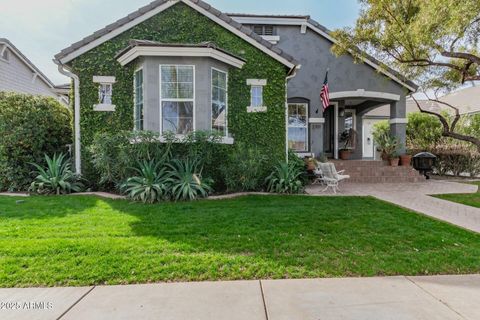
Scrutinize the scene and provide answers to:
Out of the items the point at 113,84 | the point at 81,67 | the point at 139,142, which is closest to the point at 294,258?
the point at 139,142

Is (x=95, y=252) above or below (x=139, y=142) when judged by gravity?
below

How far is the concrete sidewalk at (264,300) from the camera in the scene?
2.74m

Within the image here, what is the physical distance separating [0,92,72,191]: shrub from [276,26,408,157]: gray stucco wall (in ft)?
32.4

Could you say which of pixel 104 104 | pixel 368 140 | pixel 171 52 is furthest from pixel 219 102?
pixel 368 140

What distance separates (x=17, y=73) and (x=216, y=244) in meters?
19.7

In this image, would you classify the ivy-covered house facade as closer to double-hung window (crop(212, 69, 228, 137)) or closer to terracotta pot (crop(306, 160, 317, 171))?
double-hung window (crop(212, 69, 228, 137))

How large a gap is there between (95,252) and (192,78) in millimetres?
5980

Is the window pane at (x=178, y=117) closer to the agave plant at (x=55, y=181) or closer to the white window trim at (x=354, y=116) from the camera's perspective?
the agave plant at (x=55, y=181)

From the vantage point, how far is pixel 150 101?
8.41 meters

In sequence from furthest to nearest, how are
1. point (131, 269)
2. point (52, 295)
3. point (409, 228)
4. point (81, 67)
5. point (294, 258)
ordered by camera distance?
point (81, 67), point (409, 228), point (294, 258), point (131, 269), point (52, 295)

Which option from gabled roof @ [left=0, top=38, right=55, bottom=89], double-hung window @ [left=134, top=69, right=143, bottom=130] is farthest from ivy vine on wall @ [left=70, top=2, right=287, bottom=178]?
gabled roof @ [left=0, top=38, right=55, bottom=89]

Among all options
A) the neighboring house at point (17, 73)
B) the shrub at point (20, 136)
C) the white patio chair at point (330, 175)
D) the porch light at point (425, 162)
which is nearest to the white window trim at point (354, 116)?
the porch light at point (425, 162)

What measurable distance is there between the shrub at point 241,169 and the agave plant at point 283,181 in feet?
1.94

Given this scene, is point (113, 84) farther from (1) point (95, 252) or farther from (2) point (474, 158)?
(2) point (474, 158)
